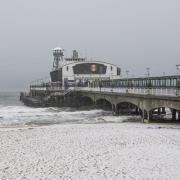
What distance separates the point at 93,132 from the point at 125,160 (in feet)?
30.7

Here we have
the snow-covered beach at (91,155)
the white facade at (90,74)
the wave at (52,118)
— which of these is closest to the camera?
the snow-covered beach at (91,155)

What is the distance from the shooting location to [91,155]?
18.8 m

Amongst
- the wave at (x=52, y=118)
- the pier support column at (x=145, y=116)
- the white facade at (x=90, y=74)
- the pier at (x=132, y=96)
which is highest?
the white facade at (x=90, y=74)

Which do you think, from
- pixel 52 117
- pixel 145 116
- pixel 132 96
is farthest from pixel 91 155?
pixel 52 117

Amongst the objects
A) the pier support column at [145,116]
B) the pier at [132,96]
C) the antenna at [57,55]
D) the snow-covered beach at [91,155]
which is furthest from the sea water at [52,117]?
the antenna at [57,55]

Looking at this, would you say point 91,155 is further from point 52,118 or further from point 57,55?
point 57,55

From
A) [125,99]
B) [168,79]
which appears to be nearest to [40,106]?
[125,99]

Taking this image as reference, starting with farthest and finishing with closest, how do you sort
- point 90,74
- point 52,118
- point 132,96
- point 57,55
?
point 57,55 → point 90,74 → point 52,118 → point 132,96

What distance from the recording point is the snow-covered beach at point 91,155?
15.6 meters

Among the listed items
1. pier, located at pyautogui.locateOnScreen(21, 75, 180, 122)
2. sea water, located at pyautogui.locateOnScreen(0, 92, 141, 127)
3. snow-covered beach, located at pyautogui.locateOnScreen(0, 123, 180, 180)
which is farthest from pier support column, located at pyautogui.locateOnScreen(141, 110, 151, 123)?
snow-covered beach, located at pyautogui.locateOnScreen(0, 123, 180, 180)

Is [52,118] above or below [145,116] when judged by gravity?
below

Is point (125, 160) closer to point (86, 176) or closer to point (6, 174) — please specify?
point (86, 176)

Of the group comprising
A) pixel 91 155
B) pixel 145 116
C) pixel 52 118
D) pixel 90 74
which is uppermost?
pixel 90 74

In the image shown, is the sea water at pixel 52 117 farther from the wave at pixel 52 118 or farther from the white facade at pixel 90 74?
the white facade at pixel 90 74
